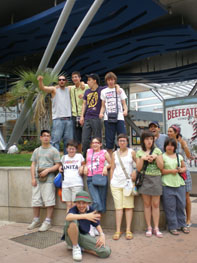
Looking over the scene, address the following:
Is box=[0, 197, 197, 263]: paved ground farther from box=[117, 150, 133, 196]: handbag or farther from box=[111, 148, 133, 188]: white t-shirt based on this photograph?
box=[111, 148, 133, 188]: white t-shirt

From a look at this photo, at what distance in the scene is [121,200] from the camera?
493cm

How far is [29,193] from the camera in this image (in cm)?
593

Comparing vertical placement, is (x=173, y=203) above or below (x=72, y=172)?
below

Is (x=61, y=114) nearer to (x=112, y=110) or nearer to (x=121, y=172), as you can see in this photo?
(x=112, y=110)

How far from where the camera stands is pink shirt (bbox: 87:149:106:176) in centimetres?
502

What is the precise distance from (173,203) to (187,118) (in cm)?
388

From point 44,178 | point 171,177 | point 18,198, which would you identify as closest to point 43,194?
point 44,178

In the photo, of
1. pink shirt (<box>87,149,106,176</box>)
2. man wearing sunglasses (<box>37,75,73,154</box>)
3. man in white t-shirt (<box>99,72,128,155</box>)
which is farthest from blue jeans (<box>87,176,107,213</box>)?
man wearing sunglasses (<box>37,75,73,154</box>)

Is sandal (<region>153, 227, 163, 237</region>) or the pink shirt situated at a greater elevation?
the pink shirt

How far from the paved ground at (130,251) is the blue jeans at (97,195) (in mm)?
490

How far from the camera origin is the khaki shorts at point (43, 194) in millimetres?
5410

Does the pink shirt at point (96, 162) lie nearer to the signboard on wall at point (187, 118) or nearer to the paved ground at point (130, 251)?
the paved ground at point (130, 251)

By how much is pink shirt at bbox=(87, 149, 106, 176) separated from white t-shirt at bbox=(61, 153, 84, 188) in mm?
216

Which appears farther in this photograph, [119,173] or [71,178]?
[71,178]
